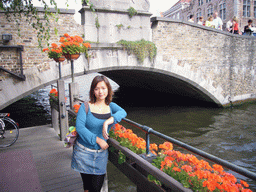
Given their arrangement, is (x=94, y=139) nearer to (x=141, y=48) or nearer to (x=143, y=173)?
(x=143, y=173)

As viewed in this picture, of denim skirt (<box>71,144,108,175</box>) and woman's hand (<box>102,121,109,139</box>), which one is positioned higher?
woman's hand (<box>102,121,109,139</box>)

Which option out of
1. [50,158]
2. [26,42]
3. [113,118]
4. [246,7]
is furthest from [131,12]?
[246,7]

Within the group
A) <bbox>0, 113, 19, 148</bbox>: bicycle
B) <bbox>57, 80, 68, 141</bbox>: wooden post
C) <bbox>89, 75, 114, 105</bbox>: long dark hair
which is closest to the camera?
<bbox>89, 75, 114, 105</bbox>: long dark hair

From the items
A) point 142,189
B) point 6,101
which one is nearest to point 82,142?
point 142,189

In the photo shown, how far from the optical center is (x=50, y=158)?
386 centimetres

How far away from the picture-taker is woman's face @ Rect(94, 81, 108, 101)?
6.63 ft

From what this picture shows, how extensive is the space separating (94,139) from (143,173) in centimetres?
53

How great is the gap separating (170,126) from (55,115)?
14.1ft

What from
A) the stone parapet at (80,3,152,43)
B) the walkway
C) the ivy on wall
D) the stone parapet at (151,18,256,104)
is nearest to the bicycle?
the walkway

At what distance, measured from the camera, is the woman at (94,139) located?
196cm

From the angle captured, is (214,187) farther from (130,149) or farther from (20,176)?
(20,176)

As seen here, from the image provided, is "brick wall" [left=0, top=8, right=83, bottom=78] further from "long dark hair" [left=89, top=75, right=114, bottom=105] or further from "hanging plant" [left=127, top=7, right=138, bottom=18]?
"long dark hair" [left=89, top=75, right=114, bottom=105]

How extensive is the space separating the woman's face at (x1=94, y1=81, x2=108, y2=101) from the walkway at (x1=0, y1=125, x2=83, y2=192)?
1467mm

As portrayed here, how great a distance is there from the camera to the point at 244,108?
34.4ft
